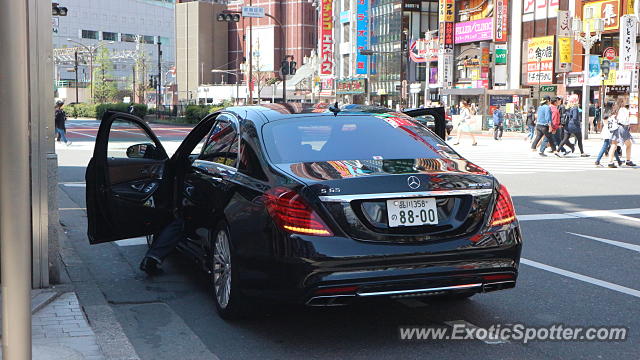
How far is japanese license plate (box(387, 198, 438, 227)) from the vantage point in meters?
4.80

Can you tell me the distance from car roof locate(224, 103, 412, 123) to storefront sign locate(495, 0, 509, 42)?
56318 mm

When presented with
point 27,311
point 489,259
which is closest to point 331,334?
point 489,259

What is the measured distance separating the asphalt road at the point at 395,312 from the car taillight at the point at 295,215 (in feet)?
2.43

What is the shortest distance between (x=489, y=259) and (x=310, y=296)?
1177mm

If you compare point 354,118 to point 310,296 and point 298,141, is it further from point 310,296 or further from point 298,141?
point 310,296

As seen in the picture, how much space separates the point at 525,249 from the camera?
8.37 metres

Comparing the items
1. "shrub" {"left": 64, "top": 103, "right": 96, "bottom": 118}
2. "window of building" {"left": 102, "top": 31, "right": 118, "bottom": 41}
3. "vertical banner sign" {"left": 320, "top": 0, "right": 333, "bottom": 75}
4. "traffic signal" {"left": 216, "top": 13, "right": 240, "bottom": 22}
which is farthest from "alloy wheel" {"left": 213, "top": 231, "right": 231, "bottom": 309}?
"window of building" {"left": 102, "top": 31, "right": 118, "bottom": 41}

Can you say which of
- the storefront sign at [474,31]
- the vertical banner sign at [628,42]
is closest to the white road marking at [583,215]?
the vertical banner sign at [628,42]

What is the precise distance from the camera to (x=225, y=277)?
557 cm

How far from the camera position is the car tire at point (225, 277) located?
530 centimetres

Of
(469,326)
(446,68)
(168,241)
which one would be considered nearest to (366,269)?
(469,326)

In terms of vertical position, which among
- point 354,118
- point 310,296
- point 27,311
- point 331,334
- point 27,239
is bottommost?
point 331,334

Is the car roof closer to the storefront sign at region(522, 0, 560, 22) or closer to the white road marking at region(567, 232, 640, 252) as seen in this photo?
the white road marking at region(567, 232, 640, 252)

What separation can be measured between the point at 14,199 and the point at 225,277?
306cm
